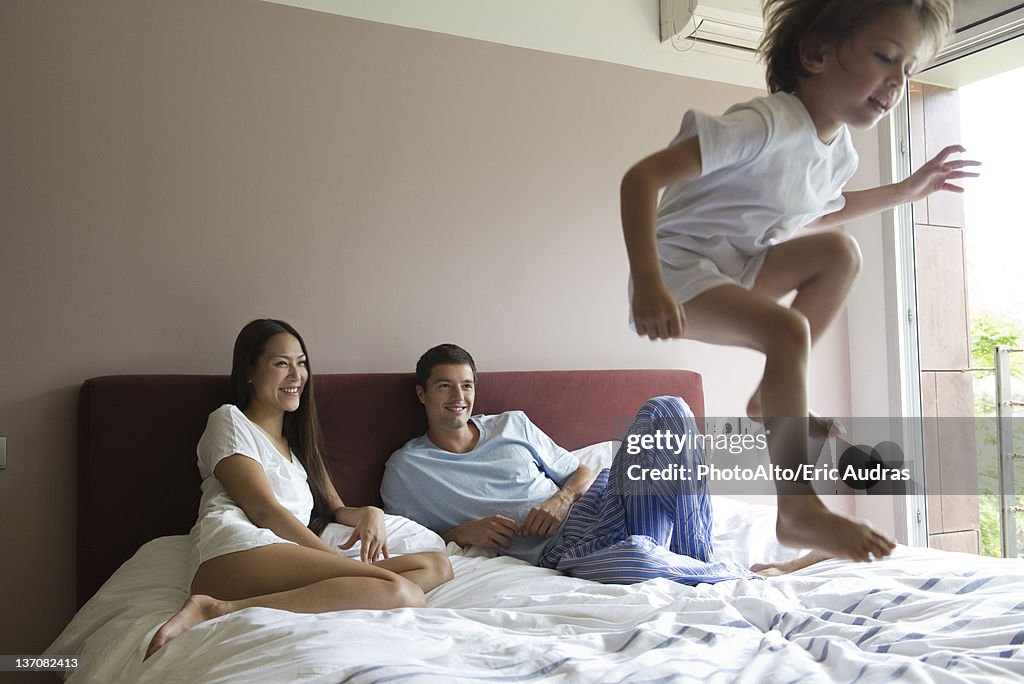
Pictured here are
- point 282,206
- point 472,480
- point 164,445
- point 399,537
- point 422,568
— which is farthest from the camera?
point 282,206

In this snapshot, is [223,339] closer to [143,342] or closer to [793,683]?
[143,342]

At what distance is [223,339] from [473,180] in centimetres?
94

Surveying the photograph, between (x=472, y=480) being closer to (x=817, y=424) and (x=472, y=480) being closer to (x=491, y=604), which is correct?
(x=491, y=604)

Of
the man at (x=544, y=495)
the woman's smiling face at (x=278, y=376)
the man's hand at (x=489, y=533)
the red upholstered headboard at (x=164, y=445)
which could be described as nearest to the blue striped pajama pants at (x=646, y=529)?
the man at (x=544, y=495)

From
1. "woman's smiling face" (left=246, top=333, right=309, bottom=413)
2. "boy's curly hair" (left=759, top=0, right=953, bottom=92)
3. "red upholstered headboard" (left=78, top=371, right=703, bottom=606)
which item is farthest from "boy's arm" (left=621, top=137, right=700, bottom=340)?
"woman's smiling face" (left=246, top=333, right=309, bottom=413)

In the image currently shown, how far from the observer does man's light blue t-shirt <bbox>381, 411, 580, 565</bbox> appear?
217cm

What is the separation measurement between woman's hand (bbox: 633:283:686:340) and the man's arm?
1597 mm

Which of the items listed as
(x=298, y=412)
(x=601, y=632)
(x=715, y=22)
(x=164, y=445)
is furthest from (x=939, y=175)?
(x=715, y=22)

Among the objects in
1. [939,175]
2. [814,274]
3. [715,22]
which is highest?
[715,22]

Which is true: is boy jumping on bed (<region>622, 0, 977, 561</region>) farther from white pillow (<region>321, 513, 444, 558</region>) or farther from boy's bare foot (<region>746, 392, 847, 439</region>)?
white pillow (<region>321, 513, 444, 558</region>)

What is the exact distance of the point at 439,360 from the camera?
224 centimetres

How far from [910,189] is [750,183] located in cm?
23

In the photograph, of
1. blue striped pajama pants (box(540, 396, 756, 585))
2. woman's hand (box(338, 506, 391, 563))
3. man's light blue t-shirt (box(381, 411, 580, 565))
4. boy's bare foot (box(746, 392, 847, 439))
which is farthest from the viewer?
man's light blue t-shirt (box(381, 411, 580, 565))

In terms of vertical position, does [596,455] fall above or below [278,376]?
below
